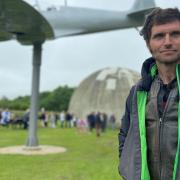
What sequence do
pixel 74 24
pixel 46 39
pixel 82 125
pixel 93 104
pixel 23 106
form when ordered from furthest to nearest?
pixel 23 106 < pixel 93 104 < pixel 82 125 < pixel 74 24 < pixel 46 39

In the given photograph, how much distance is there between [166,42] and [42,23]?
13210 millimetres

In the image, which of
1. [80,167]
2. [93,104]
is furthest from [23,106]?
[80,167]

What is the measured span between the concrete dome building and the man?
4195 cm

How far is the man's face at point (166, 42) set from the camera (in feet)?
9.36

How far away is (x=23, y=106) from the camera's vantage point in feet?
267

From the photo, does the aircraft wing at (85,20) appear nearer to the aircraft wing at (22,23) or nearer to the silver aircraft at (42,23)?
the silver aircraft at (42,23)

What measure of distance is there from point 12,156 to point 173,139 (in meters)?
14.3

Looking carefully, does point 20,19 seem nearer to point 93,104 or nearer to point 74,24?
point 74,24

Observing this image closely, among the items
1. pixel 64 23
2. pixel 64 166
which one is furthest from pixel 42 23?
pixel 64 23

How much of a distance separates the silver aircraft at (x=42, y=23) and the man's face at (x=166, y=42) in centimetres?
454

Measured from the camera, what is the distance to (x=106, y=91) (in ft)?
153

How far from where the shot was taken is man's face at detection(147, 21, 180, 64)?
285cm

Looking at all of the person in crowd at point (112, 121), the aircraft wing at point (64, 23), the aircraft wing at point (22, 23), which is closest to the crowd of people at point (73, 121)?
the person in crowd at point (112, 121)

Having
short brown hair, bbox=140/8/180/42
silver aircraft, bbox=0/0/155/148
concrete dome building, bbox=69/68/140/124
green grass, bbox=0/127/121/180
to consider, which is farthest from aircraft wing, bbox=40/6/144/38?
short brown hair, bbox=140/8/180/42
